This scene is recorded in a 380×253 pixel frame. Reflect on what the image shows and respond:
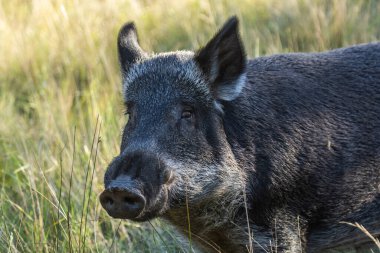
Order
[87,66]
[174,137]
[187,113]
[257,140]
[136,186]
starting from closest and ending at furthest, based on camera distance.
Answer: [136,186] → [174,137] → [187,113] → [257,140] → [87,66]

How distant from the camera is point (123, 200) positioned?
11.8 feet

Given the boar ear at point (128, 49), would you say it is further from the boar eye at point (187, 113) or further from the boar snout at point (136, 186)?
the boar snout at point (136, 186)

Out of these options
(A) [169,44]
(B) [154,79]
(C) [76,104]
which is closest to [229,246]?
(B) [154,79]

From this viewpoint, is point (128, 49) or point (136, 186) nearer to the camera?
point (136, 186)

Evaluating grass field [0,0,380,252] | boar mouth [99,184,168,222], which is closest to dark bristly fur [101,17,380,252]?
boar mouth [99,184,168,222]

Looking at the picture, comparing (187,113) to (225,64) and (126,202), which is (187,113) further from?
(126,202)

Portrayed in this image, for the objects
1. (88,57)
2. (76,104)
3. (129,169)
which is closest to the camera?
(129,169)

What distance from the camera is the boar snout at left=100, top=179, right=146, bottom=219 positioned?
3.55 metres

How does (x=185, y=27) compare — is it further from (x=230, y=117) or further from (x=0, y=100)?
(x=230, y=117)

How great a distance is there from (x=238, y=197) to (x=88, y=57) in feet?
14.3

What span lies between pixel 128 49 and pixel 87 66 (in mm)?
3571

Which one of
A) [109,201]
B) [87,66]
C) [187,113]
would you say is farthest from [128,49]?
[87,66]

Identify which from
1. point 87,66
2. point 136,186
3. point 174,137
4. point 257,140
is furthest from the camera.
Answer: point 87,66

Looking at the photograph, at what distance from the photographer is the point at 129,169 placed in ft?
12.0
